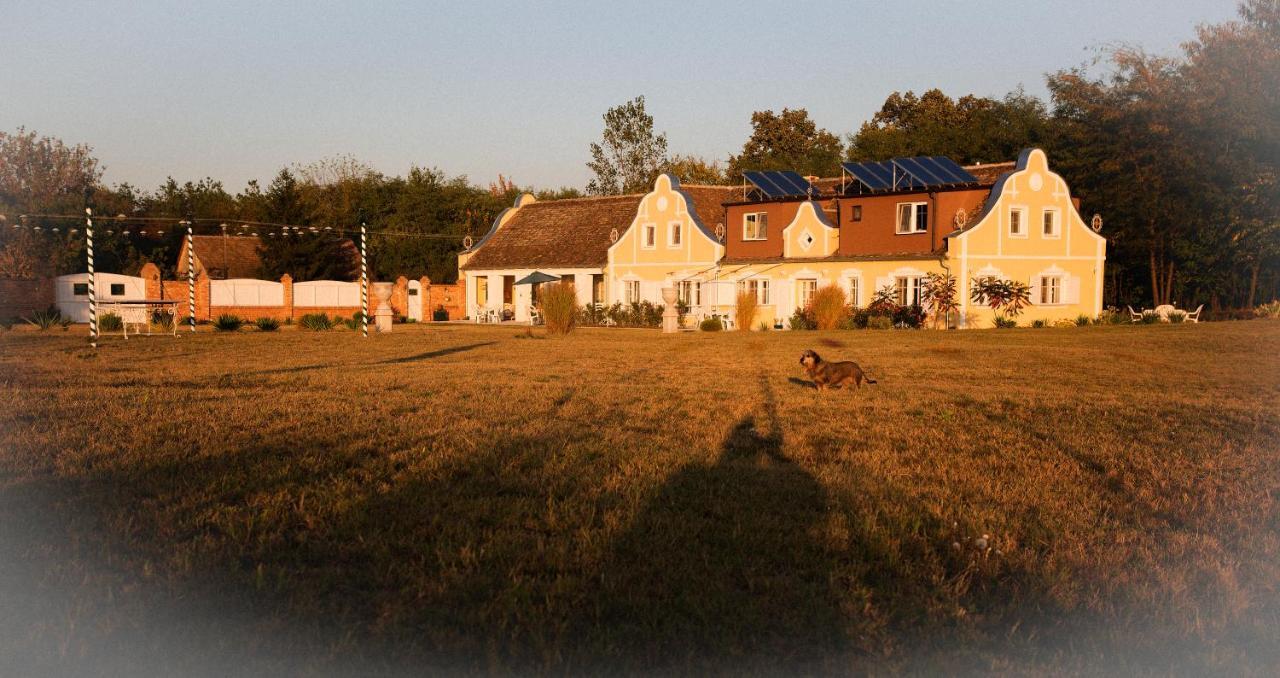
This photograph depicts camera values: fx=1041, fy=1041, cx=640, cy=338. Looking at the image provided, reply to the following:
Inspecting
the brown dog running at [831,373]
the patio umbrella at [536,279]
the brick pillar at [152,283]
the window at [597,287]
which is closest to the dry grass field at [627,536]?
the brown dog running at [831,373]

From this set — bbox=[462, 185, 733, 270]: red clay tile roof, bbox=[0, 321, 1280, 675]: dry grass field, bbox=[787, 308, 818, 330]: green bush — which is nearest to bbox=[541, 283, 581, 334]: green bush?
bbox=[787, 308, 818, 330]: green bush

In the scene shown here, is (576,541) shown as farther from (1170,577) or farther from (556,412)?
(556,412)

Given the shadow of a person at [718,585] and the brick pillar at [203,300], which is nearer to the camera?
the shadow of a person at [718,585]

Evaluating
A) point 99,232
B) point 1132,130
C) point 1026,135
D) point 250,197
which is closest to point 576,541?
point 1132,130

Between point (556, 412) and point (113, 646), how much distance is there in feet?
22.4

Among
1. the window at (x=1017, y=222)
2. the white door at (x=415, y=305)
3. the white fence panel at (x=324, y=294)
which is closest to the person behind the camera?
the window at (x=1017, y=222)

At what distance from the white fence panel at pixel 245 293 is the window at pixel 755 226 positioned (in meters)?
22.7

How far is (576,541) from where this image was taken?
5.23 m

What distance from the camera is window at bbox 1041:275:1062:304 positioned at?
132ft

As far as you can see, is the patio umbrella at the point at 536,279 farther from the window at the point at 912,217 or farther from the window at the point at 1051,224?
the window at the point at 1051,224

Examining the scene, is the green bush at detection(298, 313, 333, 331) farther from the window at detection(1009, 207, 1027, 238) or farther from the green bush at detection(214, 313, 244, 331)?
the window at detection(1009, 207, 1027, 238)

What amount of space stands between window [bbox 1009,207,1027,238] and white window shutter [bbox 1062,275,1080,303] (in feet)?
9.52

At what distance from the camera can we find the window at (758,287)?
4391cm

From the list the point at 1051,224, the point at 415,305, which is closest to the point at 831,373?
the point at 1051,224
